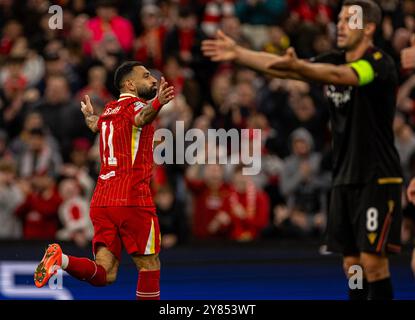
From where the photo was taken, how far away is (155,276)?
7512 mm

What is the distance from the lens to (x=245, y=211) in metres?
11.6

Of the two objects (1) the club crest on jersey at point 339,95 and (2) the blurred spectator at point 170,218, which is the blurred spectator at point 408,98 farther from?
(1) the club crest on jersey at point 339,95

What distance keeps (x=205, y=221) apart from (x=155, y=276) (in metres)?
4.01

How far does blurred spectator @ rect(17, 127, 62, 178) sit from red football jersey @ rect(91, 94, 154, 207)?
449 centimetres

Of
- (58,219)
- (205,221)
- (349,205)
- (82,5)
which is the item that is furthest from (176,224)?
(82,5)

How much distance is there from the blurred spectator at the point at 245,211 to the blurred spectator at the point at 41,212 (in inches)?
68.6

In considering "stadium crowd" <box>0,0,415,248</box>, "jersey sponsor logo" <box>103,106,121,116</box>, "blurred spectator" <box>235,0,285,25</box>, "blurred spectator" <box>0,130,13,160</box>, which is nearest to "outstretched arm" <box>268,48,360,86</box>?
"jersey sponsor logo" <box>103,106,121,116</box>

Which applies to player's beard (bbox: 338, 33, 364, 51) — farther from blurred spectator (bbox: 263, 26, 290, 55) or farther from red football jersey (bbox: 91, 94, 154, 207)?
blurred spectator (bbox: 263, 26, 290, 55)

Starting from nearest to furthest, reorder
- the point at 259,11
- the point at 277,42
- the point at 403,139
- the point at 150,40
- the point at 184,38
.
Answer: the point at 403,139
the point at 150,40
the point at 184,38
the point at 277,42
the point at 259,11

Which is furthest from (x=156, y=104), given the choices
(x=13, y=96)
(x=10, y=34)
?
(x=10, y=34)

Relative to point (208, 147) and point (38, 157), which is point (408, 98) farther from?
point (38, 157)

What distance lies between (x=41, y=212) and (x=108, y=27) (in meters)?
3.33

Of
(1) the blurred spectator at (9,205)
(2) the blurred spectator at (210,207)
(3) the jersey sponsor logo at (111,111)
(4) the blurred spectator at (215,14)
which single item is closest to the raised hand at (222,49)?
(3) the jersey sponsor logo at (111,111)

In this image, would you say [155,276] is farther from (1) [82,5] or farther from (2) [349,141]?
(1) [82,5]
